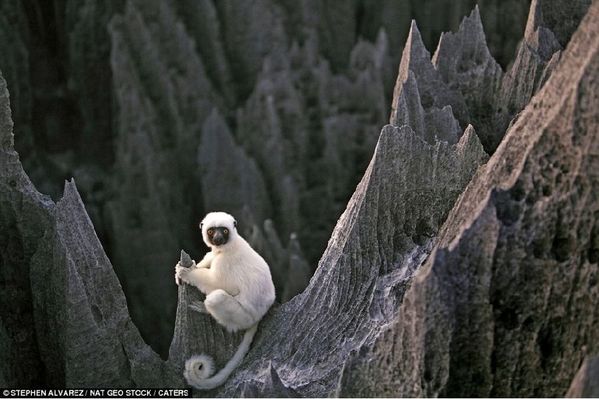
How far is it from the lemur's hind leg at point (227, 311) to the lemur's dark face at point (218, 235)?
218 mm

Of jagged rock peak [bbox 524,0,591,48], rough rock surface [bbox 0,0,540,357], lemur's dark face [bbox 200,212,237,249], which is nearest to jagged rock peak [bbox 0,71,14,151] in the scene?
lemur's dark face [bbox 200,212,237,249]

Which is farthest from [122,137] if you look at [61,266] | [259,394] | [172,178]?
[259,394]

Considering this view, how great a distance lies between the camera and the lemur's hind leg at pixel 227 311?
132 inches

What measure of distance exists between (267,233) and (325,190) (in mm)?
2022

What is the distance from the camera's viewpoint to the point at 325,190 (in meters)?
10.6

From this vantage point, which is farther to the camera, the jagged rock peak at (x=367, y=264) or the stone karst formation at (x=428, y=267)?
the jagged rock peak at (x=367, y=264)

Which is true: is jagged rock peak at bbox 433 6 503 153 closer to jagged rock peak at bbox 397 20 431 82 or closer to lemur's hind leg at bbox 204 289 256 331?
jagged rock peak at bbox 397 20 431 82

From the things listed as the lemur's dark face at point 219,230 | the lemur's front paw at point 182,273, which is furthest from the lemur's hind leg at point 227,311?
the lemur's dark face at point 219,230

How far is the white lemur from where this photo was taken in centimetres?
339

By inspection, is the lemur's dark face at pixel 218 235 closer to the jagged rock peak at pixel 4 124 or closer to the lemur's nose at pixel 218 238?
the lemur's nose at pixel 218 238

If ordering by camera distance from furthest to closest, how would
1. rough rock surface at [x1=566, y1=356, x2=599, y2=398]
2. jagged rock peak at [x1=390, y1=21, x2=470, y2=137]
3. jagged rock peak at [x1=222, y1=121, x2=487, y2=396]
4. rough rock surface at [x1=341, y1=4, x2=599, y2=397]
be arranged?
jagged rock peak at [x1=390, y1=21, x2=470, y2=137] → jagged rock peak at [x1=222, y1=121, x2=487, y2=396] → rough rock surface at [x1=341, y1=4, x2=599, y2=397] → rough rock surface at [x1=566, y1=356, x2=599, y2=398]

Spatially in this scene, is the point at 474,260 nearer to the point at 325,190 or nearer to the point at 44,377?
the point at 44,377

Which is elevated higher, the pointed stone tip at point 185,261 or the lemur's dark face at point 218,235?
the lemur's dark face at point 218,235

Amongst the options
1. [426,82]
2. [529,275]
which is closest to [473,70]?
[426,82]
